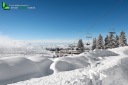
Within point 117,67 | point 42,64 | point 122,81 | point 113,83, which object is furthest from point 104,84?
point 42,64

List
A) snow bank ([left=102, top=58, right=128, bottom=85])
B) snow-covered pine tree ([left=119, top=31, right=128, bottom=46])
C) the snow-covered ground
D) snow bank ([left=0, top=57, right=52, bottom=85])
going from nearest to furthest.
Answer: the snow-covered ground
snow bank ([left=102, top=58, right=128, bottom=85])
snow bank ([left=0, top=57, right=52, bottom=85])
snow-covered pine tree ([left=119, top=31, right=128, bottom=46])

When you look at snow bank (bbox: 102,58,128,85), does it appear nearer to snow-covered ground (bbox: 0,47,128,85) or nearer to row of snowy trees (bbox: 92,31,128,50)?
snow-covered ground (bbox: 0,47,128,85)

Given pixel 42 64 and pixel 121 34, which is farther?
pixel 121 34

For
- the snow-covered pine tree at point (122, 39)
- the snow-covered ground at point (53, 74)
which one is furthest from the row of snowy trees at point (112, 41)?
the snow-covered ground at point (53, 74)

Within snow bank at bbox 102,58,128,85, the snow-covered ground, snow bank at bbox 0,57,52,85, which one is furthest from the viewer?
snow bank at bbox 0,57,52,85

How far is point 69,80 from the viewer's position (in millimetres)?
12297

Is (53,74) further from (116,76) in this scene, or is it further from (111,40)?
(111,40)

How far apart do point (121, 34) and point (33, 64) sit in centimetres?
5408

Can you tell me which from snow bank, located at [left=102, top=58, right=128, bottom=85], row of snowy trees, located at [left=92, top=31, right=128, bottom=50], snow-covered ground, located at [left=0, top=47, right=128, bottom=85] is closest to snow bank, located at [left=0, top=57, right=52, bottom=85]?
snow-covered ground, located at [left=0, top=47, right=128, bottom=85]

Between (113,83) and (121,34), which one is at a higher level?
(121,34)

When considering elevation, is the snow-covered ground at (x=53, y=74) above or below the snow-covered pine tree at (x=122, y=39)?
below

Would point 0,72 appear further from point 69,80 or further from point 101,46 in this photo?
point 101,46

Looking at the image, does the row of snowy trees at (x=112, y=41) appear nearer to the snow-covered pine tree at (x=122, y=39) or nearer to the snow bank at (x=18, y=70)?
the snow-covered pine tree at (x=122, y=39)

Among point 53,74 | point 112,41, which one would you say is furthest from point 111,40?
point 53,74
